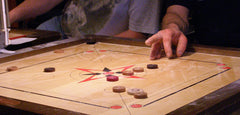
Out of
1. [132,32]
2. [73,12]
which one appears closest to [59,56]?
[132,32]

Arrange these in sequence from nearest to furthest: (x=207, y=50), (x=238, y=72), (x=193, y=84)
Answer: (x=193, y=84) → (x=238, y=72) → (x=207, y=50)

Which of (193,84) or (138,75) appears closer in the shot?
(193,84)

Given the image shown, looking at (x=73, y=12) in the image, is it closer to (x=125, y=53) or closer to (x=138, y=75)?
(x=125, y=53)

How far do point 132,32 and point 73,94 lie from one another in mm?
1860

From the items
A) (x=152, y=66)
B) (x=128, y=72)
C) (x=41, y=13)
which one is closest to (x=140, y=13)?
(x=41, y=13)

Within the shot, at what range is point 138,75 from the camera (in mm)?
1608

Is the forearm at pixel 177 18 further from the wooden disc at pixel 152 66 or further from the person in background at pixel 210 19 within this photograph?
the wooden disc at pixel 152 66

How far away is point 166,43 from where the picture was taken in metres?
2.03

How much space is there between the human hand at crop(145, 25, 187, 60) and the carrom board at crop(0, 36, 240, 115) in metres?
0.05

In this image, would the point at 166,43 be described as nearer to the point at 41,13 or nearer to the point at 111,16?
the point at 111,16

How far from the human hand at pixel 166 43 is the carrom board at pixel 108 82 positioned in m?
0.05

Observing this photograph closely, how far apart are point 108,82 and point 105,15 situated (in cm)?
191

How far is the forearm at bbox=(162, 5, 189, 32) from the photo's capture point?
8.17 ft

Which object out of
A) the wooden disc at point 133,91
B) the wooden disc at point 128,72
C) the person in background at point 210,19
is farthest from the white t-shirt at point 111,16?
the wooden disc at point 133,91
